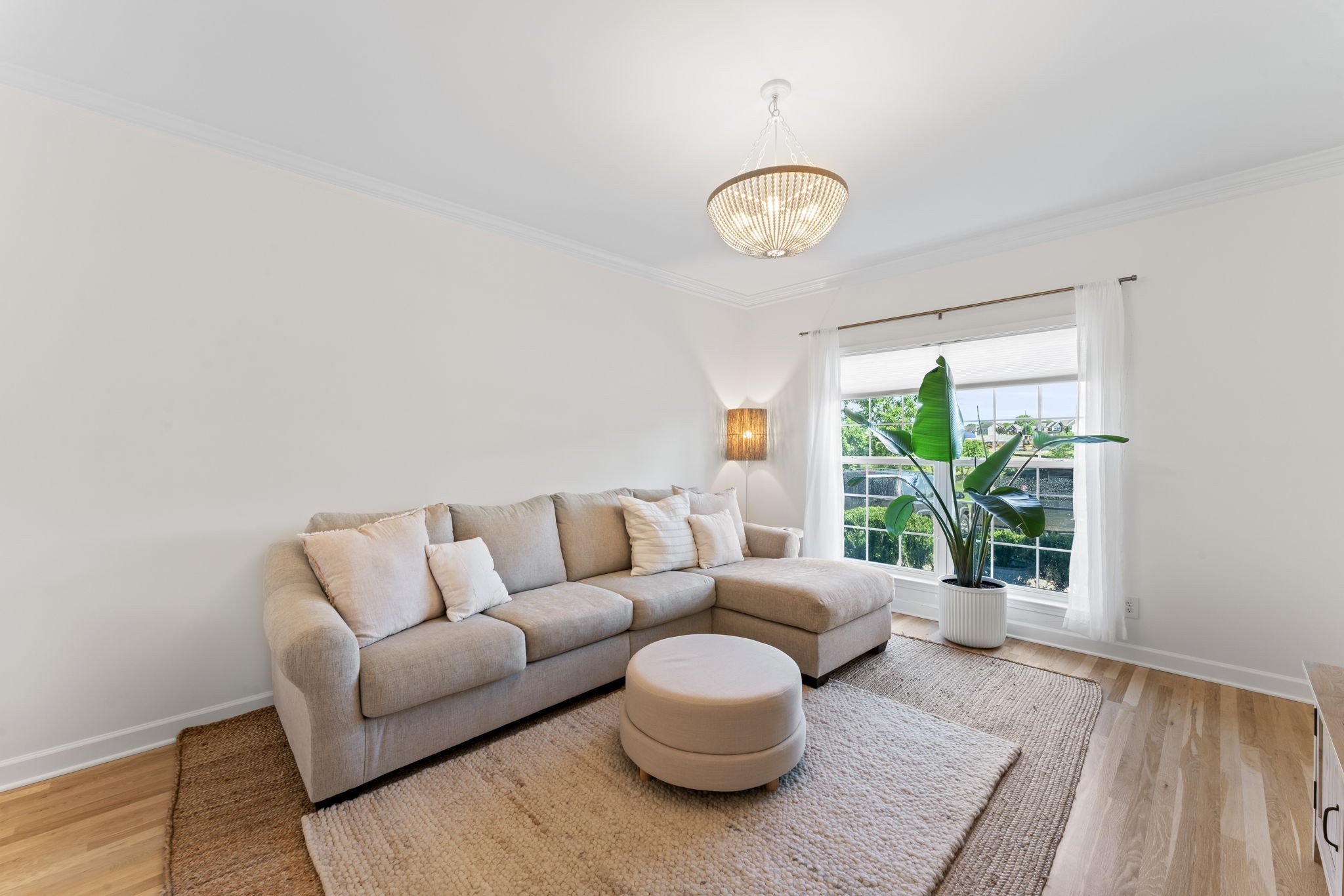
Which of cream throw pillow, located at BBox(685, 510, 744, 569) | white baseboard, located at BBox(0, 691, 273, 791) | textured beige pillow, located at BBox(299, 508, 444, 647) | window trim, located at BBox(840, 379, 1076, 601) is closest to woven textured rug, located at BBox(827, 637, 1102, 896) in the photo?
window trim, located at BBox(840, 379, 1076, 601)

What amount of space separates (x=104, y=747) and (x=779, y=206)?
3329 mm

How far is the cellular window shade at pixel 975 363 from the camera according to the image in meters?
3.37

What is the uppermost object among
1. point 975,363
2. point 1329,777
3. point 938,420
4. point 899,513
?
point 975,363

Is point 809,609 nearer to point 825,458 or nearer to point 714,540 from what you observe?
point 714,540

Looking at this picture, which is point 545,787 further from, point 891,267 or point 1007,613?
point 891,267

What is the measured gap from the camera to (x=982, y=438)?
3672 millimetres

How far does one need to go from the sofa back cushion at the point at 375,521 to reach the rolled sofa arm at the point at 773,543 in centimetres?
197

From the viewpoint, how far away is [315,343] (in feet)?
8.67

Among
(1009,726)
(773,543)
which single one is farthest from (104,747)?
(1009,726)

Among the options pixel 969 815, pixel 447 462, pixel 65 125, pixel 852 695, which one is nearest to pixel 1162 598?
pixel 852 695

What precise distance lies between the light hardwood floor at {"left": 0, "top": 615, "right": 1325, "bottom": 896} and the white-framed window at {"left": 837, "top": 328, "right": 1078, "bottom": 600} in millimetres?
1148

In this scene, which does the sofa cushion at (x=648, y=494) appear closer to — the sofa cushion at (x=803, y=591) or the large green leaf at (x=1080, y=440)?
the sofa cushion at (x=803, y=591)

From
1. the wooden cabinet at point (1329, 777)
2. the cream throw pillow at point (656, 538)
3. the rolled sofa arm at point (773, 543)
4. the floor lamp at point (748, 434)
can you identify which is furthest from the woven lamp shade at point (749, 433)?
the wooden cabinet at point (1329, 777)

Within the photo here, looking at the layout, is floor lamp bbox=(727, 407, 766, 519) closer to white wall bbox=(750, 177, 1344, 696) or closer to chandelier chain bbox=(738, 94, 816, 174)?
white wall bbox=(750, 177, 1344, 696)
